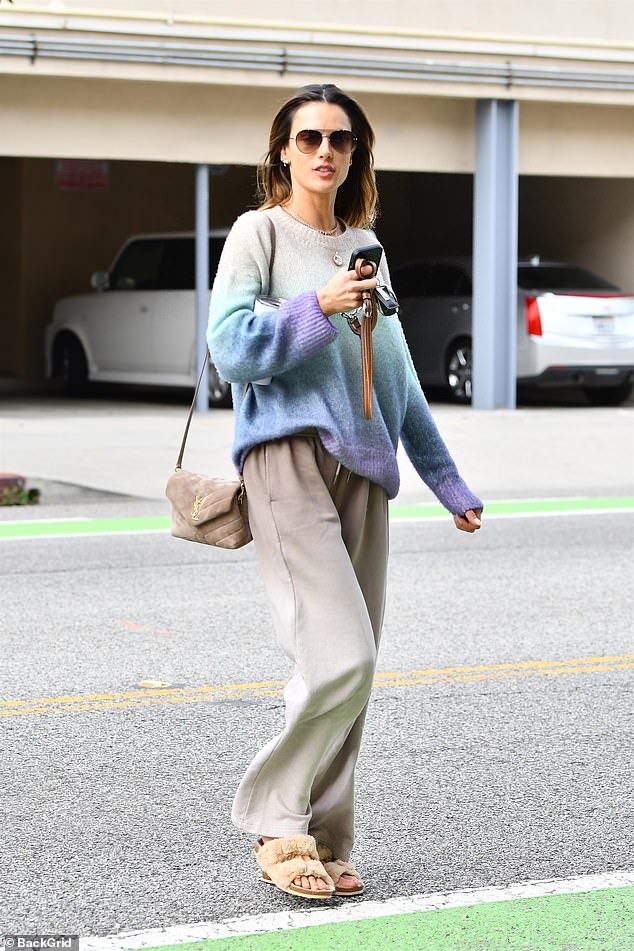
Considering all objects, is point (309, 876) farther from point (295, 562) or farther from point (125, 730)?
point (125, 730)

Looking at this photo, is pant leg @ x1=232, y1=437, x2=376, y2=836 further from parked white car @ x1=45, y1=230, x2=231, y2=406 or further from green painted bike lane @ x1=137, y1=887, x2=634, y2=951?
parked white car @ x1=45, y1=230, x2=231, y2=406

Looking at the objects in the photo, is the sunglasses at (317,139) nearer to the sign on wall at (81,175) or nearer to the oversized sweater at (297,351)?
the oversized sweater at (297,351)

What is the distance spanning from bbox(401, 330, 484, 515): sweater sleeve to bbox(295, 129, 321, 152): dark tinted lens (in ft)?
2.16

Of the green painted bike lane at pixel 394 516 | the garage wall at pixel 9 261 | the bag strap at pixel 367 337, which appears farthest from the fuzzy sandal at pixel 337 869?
the garage wall at pixel 9 261

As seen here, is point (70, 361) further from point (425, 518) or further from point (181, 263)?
point (425, 518)

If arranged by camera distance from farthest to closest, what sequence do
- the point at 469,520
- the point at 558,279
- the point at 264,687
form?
the point at 558,279 → the point at 264,687 → the point at 469,520

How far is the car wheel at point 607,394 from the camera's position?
19.7 meters

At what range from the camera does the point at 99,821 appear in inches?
188

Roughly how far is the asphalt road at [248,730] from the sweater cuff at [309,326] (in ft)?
4.53

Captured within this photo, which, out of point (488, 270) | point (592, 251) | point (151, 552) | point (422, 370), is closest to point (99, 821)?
point (151, 552)

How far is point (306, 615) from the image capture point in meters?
3.93

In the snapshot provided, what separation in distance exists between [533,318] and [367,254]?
14.3 m

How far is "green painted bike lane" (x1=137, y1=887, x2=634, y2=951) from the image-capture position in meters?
3.83

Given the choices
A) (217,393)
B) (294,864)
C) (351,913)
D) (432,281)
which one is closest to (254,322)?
(294,864)
